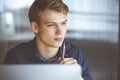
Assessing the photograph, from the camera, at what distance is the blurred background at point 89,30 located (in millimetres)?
1294

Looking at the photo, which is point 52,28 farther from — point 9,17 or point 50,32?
point 9,17

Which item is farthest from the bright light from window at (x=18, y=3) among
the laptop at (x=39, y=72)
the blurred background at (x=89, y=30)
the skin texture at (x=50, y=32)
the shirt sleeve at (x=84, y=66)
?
the laptop at (x=39, y=72)

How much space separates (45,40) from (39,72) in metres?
0.52

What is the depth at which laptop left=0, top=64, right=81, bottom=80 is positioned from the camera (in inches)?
31.3

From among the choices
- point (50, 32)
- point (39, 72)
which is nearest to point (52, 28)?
point (50, 32)

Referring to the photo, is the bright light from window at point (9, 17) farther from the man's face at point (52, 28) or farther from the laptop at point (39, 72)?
the laptop at point (39, 72)

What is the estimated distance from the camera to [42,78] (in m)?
0.80

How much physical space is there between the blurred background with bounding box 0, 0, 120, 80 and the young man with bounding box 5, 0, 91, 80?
32 millimetres

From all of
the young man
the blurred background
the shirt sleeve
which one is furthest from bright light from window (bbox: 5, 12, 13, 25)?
the shirt sleeve

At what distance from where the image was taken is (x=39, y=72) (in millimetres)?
805

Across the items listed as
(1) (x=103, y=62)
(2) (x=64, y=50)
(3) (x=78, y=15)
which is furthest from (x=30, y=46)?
(1) (x=103, y=62)

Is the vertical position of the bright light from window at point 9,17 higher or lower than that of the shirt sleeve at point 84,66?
higher

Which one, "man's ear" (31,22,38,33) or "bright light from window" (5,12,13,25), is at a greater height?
"bright light from window" (5,12,13,25)

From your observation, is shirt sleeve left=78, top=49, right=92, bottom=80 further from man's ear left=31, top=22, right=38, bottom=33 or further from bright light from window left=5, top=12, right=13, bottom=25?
bright light from window left=5, top=12, right=13, bottom=25
